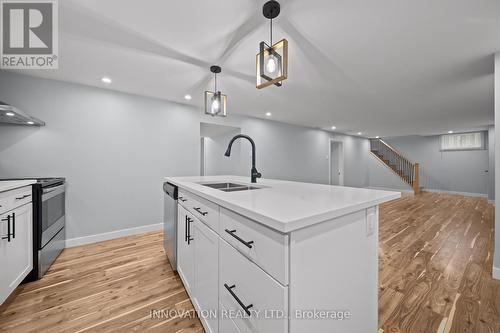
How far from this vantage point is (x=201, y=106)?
12.7 feet

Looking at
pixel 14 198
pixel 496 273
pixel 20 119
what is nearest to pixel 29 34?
pixel 20 119

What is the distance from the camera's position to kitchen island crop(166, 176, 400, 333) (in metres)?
0.69

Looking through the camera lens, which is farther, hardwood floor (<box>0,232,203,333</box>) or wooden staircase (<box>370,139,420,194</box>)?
wooden staircase (<box>370,139,420,194</box>)

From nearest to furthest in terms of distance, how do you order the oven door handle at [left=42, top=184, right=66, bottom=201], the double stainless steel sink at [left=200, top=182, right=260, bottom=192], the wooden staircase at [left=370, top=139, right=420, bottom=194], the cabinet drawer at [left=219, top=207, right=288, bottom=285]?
the cabinet drawer at [left=219, top=207, right=288, bottom=285] < the double stainless steel sink at [left=200, top=182, right=260, bottom=192] < the oven door handle at [left=42, top=184, right=66, bottom=201] < the wooden staircase at [left=370, top=139, right=420, bottom=194]

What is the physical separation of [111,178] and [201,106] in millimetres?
2013

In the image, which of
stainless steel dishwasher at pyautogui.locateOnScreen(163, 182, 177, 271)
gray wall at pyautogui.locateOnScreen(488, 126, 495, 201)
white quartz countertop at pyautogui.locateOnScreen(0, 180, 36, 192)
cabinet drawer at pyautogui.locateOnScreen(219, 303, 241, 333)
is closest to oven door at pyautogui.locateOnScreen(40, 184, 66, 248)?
white quartz countertop at pyautogui.locateOnScreen(0, 180, 36, 192)

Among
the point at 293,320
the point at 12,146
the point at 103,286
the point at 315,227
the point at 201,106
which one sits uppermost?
the point at 201,106

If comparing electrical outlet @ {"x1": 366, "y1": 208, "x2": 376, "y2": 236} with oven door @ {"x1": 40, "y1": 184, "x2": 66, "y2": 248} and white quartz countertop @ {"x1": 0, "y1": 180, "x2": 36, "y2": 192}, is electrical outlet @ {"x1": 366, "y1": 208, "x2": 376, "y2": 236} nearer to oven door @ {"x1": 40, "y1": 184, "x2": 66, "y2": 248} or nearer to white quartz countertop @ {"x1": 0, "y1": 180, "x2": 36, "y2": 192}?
white quartz countertop @ {"x1": 0, "y1": 180, "x2": 36, "y2": 192}

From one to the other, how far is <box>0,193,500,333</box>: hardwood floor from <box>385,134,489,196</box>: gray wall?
5.67m

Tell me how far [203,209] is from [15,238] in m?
1.75

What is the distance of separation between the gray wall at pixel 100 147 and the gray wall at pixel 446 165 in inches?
333

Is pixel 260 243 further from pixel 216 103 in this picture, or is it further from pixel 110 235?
pixel 110 235

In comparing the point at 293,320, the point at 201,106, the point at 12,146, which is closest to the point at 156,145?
the point at 201,106

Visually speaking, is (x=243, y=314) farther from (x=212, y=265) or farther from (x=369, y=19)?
(x=369, y=19)
